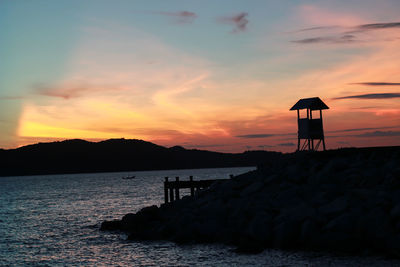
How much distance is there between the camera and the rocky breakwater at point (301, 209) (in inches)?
623

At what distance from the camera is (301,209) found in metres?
17.7

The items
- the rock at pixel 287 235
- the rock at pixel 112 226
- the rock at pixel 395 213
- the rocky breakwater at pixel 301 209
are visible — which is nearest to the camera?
the rock at pixel 395 213

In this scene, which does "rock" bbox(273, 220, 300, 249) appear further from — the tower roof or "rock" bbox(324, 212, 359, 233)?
the tower roof

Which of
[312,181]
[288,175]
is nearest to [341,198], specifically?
[312,181]

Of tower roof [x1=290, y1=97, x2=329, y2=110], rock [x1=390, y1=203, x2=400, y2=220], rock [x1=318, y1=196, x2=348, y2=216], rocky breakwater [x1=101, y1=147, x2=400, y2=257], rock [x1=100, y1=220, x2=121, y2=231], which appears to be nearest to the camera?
rock [x1=390, y1=203, x2=400, y2=220]

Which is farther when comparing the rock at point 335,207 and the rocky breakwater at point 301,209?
the rock at point 335,207

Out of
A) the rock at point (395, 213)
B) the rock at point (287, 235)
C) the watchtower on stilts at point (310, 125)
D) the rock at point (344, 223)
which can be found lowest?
the rock at point (287, 235)

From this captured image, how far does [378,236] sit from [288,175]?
767cm

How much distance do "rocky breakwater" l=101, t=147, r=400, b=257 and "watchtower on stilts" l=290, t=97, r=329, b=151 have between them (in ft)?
6.70

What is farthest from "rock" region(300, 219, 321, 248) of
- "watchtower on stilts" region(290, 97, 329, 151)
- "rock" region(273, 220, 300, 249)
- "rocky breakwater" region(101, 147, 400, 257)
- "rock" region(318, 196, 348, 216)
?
"watchtower on stilts" region(290, 97, 329, 151)

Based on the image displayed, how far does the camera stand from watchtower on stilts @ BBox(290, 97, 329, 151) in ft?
89.4

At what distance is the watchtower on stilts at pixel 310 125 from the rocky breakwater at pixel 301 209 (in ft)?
6.70

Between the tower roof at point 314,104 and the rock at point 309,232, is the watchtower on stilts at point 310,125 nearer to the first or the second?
the tower roof at point 314,104

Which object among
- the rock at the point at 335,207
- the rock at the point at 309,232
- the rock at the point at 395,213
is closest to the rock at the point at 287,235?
the rock at the point at 309,232
